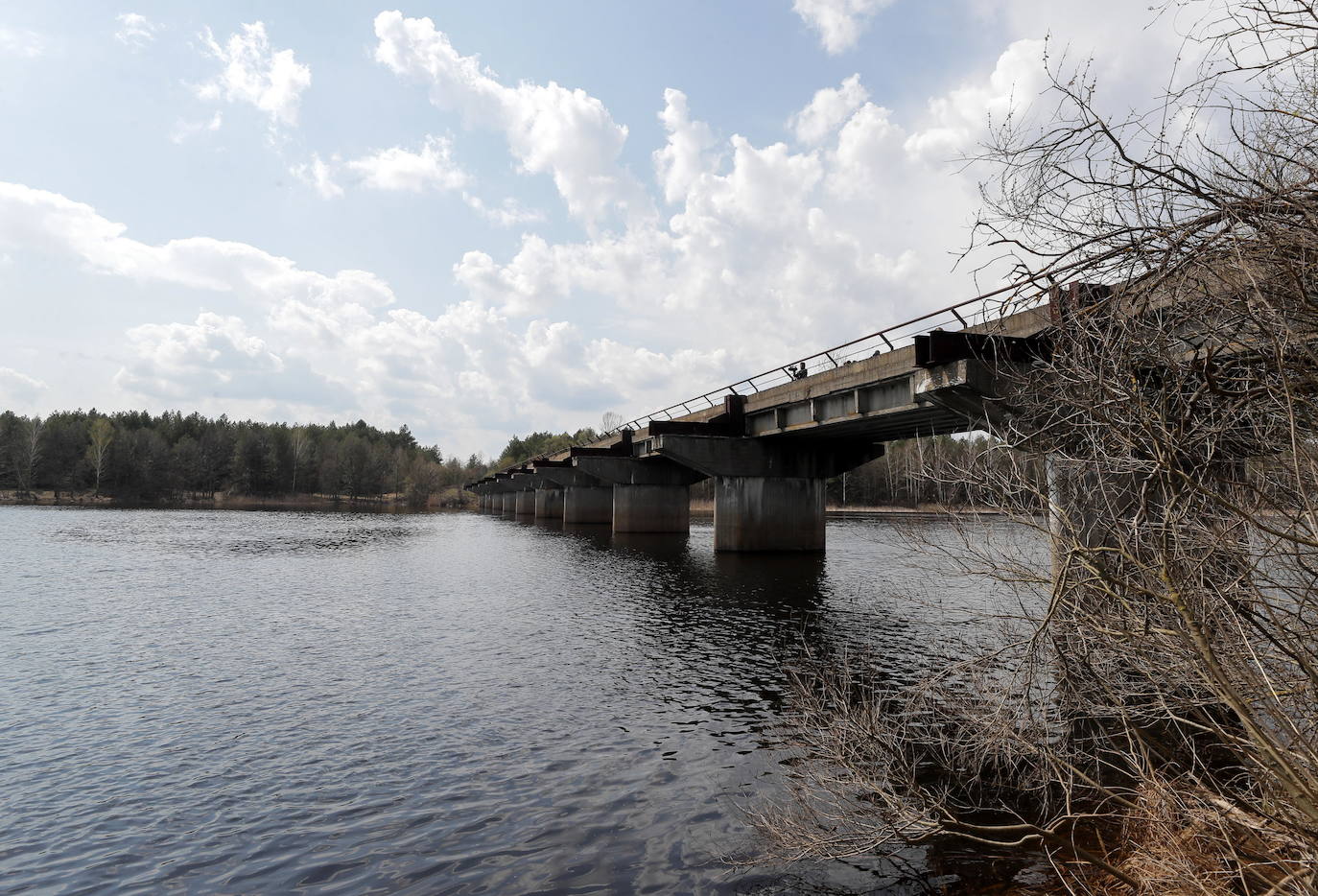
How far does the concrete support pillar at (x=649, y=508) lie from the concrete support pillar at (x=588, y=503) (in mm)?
16482

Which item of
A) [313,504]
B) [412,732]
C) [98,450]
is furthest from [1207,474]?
[98,450]

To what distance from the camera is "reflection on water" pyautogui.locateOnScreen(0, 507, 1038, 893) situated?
6.83 meters

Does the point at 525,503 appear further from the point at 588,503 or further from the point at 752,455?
the point at 752,455

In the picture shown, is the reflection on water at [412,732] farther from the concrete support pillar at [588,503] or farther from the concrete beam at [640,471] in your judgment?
the concrete support pillar at [588,503]

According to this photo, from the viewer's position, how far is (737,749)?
9875 mm

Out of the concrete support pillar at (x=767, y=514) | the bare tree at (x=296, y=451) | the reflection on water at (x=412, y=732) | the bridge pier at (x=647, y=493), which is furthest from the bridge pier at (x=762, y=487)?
the bare tree at (x=296, y=451)

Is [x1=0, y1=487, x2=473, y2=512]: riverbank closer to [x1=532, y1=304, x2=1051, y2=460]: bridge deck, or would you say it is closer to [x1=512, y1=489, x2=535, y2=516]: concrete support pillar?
[x1=512, y1=489, x2=535, y2=516]: concrete support pillar

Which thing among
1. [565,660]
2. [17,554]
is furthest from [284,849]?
[17,554]

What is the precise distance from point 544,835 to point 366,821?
6.30 feet

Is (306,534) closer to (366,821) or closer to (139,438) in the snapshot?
(366,821)

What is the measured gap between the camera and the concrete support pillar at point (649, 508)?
5434cm

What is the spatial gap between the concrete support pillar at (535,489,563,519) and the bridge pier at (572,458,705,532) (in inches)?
1309

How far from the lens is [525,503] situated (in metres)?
106

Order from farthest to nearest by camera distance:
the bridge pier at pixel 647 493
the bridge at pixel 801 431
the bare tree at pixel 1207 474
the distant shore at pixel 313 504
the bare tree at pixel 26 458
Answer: the bare tree at pixel 26 458 < the distant shore at pixel 313 504 < the bridge pier at pixel 647 493 < the bridge at pixel 801 431 < the bare tree at pixel 1207 474
